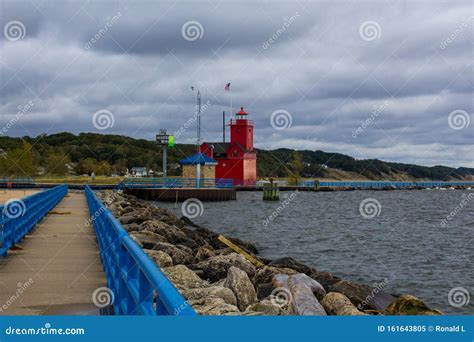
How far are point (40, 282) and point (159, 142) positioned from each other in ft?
229

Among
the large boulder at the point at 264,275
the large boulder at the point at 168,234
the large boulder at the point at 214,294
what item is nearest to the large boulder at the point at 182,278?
the large boulder at the point at 214,294

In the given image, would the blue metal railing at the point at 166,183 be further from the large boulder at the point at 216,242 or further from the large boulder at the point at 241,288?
the large boulder at the point at 241,288

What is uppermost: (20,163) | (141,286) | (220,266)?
(20,163)

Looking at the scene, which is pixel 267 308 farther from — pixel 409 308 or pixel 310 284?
pixel 409 308

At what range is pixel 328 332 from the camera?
4.72 meters

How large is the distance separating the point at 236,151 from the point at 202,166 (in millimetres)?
7681

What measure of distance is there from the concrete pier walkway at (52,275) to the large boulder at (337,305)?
3.86m

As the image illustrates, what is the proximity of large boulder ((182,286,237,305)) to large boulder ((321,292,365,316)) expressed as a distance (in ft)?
6.23

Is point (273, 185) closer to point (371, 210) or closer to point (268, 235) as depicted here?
point (371, 210)

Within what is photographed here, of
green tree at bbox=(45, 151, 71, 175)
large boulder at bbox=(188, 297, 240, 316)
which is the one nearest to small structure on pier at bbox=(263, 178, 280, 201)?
green tree at bbox=(45, 151, 71, 175)

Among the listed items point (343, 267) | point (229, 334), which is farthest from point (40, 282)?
point (343, 267)

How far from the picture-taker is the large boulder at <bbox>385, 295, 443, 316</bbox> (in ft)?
37.8

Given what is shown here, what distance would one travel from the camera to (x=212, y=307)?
8.59m

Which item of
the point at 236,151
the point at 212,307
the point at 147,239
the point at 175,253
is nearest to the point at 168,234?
the point at 147,239
